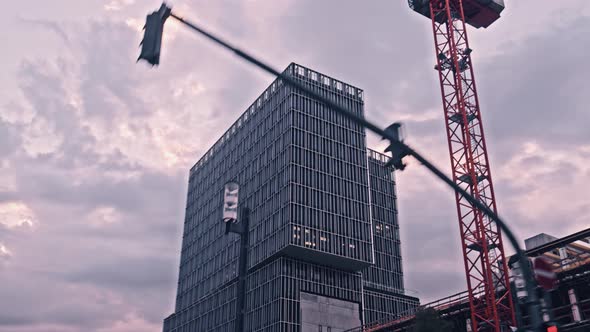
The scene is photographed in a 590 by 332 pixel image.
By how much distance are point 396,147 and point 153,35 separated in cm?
568

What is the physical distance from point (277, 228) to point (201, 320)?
34.5m

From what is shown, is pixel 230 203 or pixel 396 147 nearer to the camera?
pixel 396 147

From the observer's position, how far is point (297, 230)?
331ft

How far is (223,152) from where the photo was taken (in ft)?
444

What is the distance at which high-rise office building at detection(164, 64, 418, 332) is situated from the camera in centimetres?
10106

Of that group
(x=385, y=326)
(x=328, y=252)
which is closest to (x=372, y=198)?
(x=328, y=252)

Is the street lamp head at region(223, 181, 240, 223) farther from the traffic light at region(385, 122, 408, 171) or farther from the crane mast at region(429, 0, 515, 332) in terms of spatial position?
the crane mast at region(429, 0, 515, 332)

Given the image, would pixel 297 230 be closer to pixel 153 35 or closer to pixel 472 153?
pixel 472 153

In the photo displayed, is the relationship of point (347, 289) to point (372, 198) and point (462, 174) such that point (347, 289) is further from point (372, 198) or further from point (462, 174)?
point (462, 174)

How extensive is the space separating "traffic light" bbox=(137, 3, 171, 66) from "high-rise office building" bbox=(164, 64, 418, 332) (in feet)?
288

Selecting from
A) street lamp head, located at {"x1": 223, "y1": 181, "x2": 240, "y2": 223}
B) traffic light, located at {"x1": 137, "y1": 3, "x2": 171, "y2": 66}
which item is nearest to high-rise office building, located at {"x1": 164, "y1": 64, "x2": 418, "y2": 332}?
street lamp head, located at {"x1": 223, "y1": 181, "x2": 240, "y2": 223}

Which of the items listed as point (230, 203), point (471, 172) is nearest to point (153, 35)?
point (230, 203)

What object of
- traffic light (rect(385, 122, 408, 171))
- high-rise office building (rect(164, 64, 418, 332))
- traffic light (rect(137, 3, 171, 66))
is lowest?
traffic light (rect(385, 122, 408, 171))

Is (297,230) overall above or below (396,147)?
above
